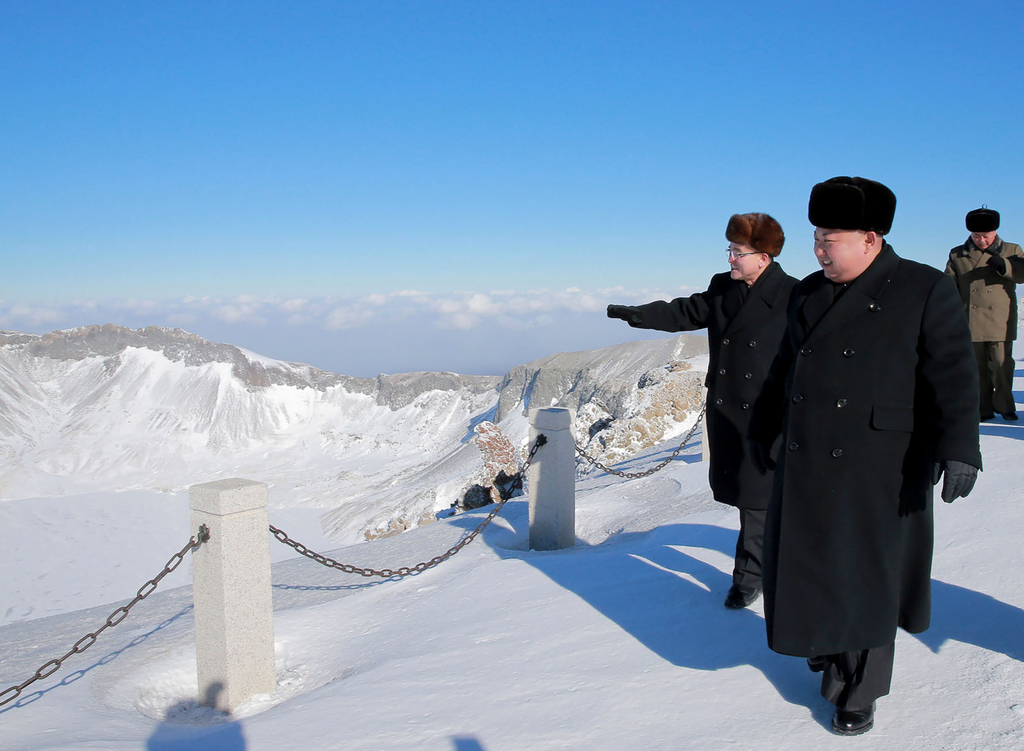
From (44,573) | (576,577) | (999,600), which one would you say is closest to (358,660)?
(576,577)

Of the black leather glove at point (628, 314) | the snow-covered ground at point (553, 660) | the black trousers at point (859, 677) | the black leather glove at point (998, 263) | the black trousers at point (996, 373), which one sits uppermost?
the black leather glove at point (998, 263)

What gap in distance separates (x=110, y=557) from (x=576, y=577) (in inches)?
1780

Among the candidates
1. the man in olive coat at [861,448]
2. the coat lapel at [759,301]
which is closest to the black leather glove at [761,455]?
the man in olive coat at [861,448]

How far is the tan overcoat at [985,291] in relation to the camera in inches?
291

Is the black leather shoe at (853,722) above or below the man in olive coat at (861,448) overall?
below

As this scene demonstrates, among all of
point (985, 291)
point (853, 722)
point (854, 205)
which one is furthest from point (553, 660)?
point (985, 291)

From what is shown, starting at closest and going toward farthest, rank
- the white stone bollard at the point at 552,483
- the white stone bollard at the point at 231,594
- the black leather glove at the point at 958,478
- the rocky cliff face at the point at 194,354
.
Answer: the black leather glove at the point at 958,478
the white stone bollard at the point at 231,594
the white stone bollard at the point at 552,483
the rocky cliff face at the point at 194,354

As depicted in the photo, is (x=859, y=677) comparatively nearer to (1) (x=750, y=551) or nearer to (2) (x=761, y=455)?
(2) (x=761, y=455)

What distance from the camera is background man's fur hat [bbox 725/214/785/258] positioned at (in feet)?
13.1

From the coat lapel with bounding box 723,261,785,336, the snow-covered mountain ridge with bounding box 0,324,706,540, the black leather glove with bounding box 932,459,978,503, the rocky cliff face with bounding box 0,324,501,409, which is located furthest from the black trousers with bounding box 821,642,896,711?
the rocky cliff face with bounding box 0,324,501,409

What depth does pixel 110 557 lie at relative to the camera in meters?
41.3

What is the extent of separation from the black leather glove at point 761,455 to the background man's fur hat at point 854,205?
1.04 metres

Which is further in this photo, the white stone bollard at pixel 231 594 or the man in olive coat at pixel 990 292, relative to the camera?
the man in olive coat at pixel 990 292

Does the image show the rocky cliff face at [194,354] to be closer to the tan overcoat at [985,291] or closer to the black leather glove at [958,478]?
the tan overcoat at [985,291]
